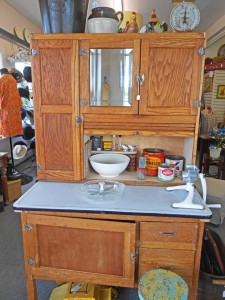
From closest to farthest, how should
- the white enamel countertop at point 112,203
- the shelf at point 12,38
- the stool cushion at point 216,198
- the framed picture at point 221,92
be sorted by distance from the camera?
1. the white enamel countertop at point 112,203
2. the stool cushion at point 216,198
3. the shelf at point 12,38
4. the framed picture at point 221,92

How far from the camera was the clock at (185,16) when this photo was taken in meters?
1.37

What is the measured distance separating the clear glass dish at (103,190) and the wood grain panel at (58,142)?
0.60 feet

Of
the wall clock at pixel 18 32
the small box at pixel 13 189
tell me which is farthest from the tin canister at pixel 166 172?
the wall clock at pixel 18 32

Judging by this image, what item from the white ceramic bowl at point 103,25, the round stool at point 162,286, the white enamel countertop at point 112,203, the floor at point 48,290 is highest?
the white ceramic bowl at point 103,25

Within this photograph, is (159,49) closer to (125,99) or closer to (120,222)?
(125,99)

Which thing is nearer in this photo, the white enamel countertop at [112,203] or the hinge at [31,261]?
the white enamel countertop at [112,203]

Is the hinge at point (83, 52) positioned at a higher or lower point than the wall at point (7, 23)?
lower

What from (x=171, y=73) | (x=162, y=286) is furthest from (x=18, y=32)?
(x=162, y=286)

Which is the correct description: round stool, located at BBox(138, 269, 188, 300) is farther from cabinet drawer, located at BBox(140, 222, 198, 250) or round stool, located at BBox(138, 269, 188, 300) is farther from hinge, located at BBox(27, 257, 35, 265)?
hinge, located at BBox(27, 257, 35, 265)

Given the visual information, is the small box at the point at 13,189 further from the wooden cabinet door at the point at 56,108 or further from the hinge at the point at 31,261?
the hinge at the point at 31,261

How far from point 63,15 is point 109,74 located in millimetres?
435

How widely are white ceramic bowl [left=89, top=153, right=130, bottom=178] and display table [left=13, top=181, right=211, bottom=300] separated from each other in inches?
11.3

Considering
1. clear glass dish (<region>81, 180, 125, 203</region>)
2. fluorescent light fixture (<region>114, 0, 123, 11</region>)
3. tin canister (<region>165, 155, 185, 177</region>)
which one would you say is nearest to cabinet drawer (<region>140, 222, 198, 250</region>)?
clear glass dish (<region>81, 180, 125, 203</region>)

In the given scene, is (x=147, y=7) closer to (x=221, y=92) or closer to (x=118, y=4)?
(x=118, y=4)
